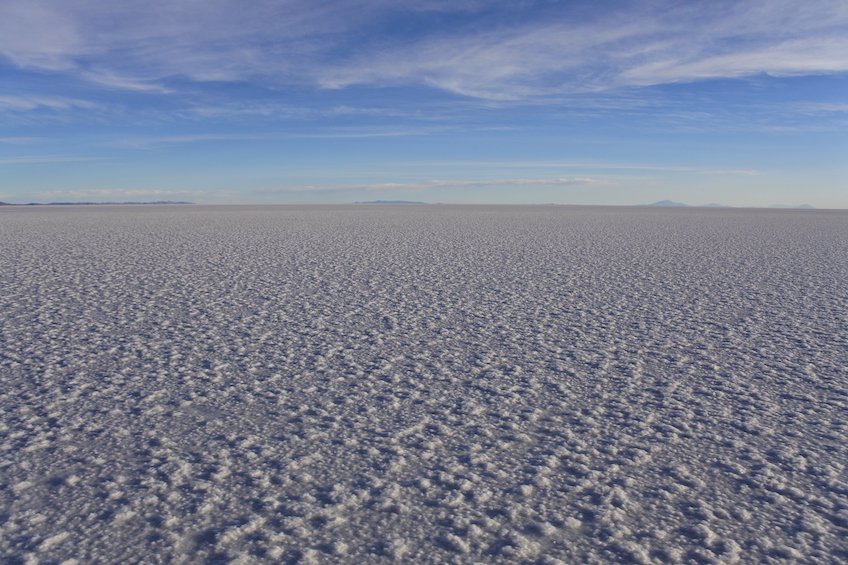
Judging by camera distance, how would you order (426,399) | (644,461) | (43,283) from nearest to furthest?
(644,461) < (426,399) < (43,283)

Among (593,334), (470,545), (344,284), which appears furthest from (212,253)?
(470,545)

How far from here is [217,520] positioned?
1429 mm

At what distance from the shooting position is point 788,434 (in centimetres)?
196

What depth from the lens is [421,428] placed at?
1.99 metres

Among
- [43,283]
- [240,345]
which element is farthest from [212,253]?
[240,345]

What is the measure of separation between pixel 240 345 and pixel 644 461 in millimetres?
2124

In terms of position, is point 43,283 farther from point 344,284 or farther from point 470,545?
point 470,545

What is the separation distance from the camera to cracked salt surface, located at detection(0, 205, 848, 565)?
138cm

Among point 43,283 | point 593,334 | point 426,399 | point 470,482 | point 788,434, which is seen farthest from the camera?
point 43,283

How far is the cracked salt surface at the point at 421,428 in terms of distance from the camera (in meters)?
1.38

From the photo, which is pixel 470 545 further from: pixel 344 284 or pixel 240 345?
pixel 344 284

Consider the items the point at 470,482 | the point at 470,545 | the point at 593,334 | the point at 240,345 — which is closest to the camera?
the point at 470,545

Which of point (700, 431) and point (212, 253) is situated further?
point (212, 253)

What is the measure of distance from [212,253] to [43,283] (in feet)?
8.90
